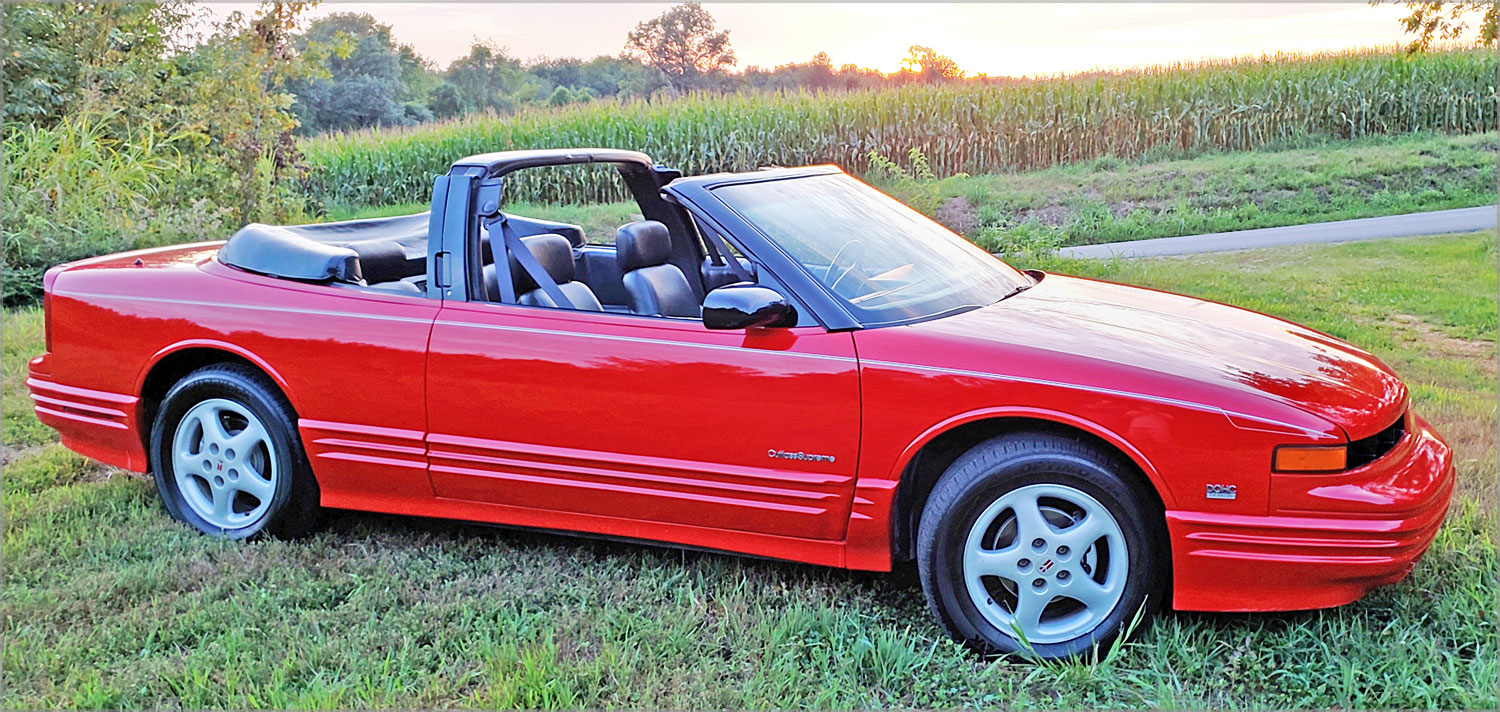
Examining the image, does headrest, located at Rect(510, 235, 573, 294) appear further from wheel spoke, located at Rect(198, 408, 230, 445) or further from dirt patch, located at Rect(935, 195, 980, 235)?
dirt patch, located at Rect(935, 195, 980, 235)

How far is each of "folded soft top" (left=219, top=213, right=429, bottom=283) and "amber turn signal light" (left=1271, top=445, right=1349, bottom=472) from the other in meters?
3.20

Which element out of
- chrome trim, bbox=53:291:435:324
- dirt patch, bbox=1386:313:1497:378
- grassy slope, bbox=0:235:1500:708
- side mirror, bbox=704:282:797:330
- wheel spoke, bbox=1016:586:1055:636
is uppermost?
side mirror, bbox=704:282:797:330

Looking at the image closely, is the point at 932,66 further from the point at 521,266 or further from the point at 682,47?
the point at 521,266

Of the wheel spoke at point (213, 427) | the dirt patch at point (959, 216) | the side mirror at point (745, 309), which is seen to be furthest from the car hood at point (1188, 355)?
the dirt patch at point (959, 216)

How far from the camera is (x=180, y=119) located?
1270cm

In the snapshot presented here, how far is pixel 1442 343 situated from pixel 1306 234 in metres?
4.56

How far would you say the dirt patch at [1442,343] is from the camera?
6888 millimetres

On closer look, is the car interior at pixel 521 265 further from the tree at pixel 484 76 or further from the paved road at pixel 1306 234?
the tree at pixel 484 76

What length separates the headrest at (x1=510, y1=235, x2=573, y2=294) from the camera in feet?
14.0

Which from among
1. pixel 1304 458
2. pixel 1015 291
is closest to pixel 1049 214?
pixel 1015 291

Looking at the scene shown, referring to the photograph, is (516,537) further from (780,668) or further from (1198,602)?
→ (1198,602)

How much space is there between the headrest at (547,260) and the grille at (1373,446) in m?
2.69

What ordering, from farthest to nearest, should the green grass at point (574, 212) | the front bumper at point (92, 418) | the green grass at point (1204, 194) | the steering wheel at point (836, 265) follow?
the green grass at point (574, 212) < the green grass at point (1204, 194) < the front bumper at point (92, 418) < the steering wheel at point (836, 265)

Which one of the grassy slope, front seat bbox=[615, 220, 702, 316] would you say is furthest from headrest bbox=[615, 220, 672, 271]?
the grassy slope
